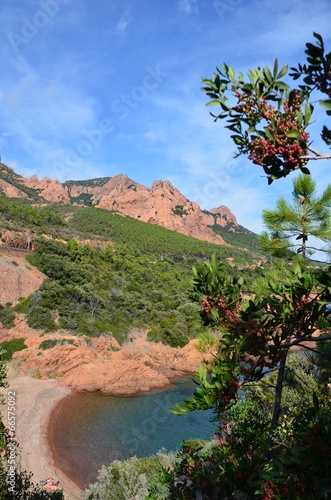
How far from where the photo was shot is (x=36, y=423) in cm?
2156

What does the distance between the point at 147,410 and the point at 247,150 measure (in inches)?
1061

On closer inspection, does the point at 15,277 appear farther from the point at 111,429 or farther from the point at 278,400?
the point at 278,400

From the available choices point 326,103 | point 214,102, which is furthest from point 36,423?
point 326,103

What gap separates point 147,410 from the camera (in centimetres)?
2536

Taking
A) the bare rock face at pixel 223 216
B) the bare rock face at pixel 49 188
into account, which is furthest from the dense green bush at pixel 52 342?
the bare rock face at pixel 223 216

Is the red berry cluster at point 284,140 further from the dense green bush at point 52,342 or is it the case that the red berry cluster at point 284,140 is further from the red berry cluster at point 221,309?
the dense green bush at point 52,342

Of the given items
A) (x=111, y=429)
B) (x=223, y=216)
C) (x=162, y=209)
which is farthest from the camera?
(x=223, y=216)

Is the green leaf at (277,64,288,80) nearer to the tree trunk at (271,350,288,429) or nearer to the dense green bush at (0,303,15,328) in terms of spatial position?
the tree trunk at (271,350,288,429)

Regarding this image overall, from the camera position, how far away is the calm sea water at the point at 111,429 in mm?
18656

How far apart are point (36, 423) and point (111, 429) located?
17.4 ft

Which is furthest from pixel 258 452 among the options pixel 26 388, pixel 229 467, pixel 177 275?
pixel 177 275

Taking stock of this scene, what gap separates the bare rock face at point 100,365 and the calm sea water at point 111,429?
4.22ft

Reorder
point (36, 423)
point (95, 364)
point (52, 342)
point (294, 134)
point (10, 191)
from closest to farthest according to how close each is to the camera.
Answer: point (294, 134)
point (36, 423)
point (52, 342)
point (95, 364)
point (10, 191)

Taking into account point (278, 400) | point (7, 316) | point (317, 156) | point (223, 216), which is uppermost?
point (223, 216)
